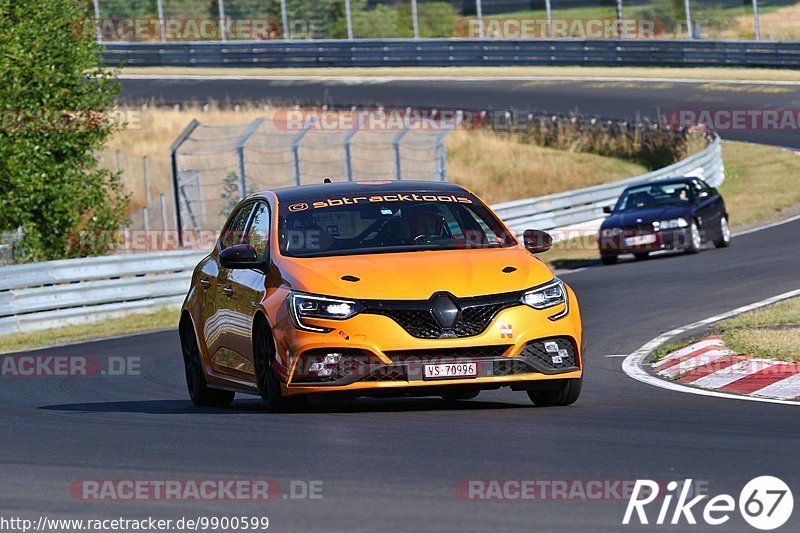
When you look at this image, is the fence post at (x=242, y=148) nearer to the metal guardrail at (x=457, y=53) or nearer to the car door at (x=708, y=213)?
the car door at (x=708, y=213)

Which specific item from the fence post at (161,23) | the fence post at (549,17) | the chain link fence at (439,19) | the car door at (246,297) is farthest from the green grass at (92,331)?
the fence post at (161,23)

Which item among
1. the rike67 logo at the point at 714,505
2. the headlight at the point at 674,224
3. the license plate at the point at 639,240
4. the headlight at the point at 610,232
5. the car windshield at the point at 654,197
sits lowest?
the license plate at the point at 639,240

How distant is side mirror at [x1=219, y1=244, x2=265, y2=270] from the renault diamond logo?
5.02ft

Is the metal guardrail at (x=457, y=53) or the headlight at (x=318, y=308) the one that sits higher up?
the headlight at (x=318, y=308)

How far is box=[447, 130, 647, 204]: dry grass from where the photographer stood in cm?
3806

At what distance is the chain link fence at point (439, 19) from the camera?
165 feet

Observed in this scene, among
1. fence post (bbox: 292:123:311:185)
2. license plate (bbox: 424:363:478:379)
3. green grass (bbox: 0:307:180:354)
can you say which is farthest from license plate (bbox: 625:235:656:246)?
license plate (bbox: 424:363:478:379)

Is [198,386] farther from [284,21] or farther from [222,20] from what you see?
[222,20]

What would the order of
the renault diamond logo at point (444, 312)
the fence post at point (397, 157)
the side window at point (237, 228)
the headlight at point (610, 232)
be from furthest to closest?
the fence post at point (397, 157), the headlight at point (610, 232), the side window at point (237, 228), the renault diamond logo at point (444, 312)

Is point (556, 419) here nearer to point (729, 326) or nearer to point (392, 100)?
point (729, 326)

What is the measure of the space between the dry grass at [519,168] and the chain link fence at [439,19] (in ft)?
37.9

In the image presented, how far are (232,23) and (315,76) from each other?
431cm

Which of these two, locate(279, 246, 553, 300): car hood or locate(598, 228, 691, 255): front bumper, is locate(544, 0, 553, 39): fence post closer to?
locate(598, 228, 691, 255): front bumper

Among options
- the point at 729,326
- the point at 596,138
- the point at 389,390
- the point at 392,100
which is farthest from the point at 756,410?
the point at 392,100
